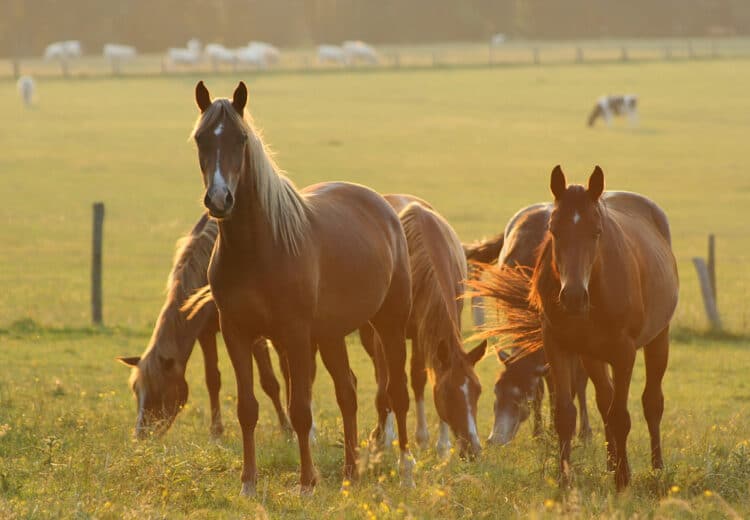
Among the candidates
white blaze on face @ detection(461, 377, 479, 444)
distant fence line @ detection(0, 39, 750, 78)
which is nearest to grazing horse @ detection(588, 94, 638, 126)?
distant fence line @ detection(0, 39, 750, 78)

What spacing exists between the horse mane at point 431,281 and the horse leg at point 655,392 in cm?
137

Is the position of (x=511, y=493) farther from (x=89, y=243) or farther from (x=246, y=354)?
(x=89, y=243)

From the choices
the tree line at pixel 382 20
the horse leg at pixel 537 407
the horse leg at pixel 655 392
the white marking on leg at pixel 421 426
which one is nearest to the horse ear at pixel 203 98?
the horse leg at pixel 537 407

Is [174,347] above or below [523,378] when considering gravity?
above

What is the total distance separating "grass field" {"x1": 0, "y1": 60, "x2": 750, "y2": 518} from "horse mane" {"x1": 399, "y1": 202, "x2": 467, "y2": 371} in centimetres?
91

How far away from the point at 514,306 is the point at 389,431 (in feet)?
5.18

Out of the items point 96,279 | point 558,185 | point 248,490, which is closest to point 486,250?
point 558,185

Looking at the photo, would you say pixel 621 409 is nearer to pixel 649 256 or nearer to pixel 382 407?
pixel 649 256

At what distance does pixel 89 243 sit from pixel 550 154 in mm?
19053

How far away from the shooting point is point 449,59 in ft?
278

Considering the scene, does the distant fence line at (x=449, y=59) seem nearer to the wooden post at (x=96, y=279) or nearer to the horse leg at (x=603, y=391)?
the wooden post at (x=96, y=279)

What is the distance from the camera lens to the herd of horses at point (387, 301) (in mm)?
6449

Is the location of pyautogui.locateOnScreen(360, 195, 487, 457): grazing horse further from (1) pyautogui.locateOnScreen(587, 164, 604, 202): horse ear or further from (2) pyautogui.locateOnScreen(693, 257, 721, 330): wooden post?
(2) pyautogui.locateOnScreen(693, 257, 721, 330): wooden post

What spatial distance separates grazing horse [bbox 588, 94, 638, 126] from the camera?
46125mm
